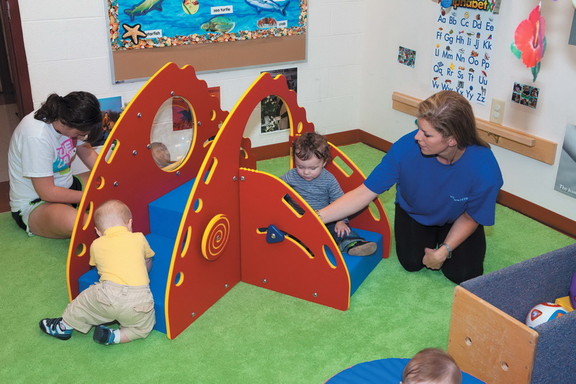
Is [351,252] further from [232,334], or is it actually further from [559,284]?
[559,284]

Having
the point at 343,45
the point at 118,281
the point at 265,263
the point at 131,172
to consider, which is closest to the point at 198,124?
the point at 131,172

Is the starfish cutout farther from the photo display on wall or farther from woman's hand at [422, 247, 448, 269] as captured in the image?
woman's hand at [422, 247, 448, 269]

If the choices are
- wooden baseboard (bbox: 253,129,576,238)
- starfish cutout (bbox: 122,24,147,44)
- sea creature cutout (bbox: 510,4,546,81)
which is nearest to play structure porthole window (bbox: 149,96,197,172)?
starfish cutout (bbox: 122,24,147,44)

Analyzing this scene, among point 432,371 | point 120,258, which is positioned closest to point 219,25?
point 120,258

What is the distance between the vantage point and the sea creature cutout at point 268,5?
4.11 m

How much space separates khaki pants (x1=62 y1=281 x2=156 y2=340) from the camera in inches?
97.8

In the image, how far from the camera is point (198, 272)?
2711 millimetres

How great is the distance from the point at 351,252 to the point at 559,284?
91 centimetres

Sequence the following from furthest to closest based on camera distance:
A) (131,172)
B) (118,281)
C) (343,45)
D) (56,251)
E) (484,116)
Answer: (343,45)
(484,116)
(56,251)
(131,172)
(118,281)

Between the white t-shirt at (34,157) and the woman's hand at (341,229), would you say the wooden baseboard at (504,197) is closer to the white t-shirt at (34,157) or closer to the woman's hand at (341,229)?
the woman's hand at (341,229)

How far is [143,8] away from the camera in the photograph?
3.73 metres

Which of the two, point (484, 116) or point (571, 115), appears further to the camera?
point (484, 116)

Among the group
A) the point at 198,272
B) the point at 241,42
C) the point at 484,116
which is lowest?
the point at 198,272

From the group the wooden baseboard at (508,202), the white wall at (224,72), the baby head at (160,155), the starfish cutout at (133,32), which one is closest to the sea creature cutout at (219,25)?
the white wall at (224,72)
